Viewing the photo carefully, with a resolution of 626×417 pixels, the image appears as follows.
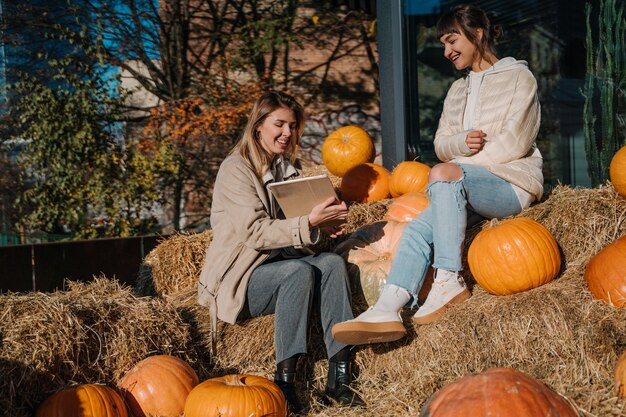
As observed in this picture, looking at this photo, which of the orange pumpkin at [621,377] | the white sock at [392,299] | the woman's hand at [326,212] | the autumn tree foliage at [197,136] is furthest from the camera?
the autumn tree foliage at [197,136]

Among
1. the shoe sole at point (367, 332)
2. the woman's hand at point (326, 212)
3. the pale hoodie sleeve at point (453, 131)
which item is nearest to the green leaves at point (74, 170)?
the pale hoodie sleeve at point (453, 131)

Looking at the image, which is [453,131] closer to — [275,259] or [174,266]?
[275,259]

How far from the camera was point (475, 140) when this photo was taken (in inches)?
151

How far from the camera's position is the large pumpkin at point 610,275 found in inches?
122

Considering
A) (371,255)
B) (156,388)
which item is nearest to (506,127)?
(371,255)

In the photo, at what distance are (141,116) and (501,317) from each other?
9.15 meters

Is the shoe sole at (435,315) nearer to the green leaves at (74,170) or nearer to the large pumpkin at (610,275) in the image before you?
the large pumpkin at (610,275)

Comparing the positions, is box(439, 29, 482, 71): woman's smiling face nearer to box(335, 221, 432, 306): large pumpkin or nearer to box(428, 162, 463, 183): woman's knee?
box(428, 162, 463, 183): woman's knee

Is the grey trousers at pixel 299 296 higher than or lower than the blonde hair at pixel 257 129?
lower

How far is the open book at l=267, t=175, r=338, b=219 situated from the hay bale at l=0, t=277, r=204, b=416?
0.85m

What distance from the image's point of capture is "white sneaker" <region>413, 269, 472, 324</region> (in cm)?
346

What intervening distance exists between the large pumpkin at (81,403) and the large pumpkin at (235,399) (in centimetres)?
32

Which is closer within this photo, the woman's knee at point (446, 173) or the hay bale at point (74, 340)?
the hay bale at point (74, 340)

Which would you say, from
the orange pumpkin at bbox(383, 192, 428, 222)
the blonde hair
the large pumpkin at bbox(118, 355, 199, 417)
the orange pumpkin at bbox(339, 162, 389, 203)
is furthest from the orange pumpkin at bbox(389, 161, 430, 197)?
the large pumpkin at bbox(118, 355, 199, 417)
